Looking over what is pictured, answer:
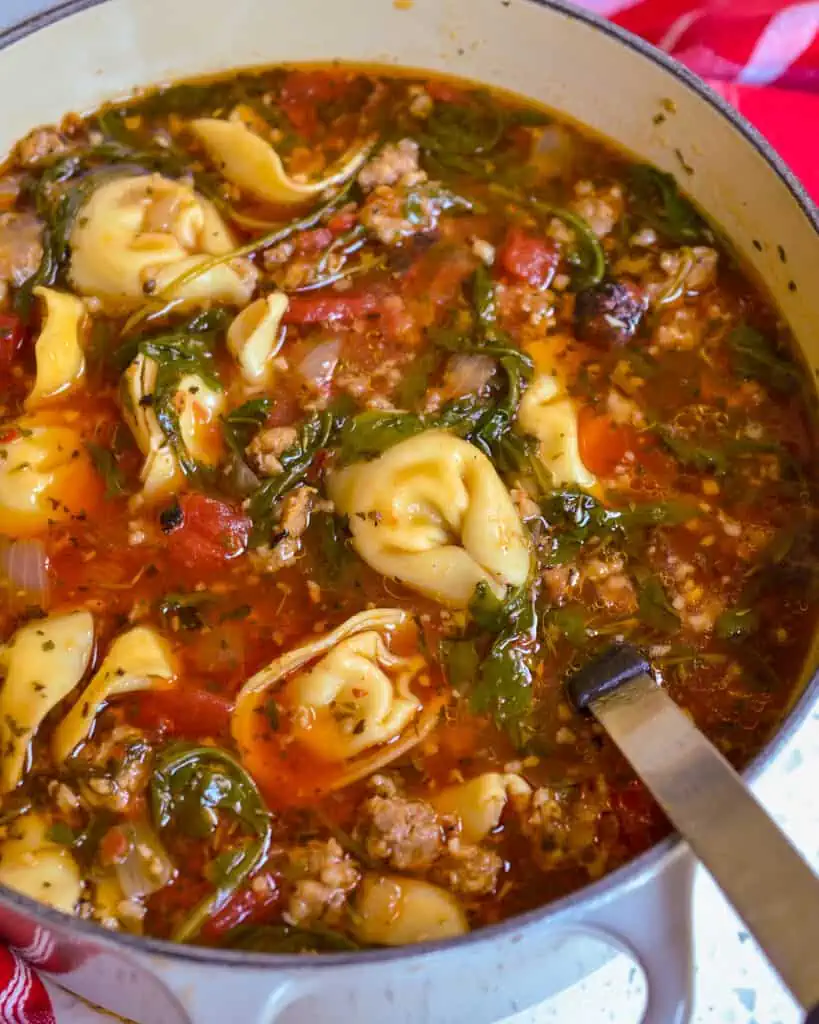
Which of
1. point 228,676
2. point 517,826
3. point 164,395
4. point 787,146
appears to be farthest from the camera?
point 787,146

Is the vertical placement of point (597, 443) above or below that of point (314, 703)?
above

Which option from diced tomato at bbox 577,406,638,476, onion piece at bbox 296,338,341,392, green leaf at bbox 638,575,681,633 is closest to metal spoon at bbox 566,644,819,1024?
green leaf at bbox 638,575,681,633

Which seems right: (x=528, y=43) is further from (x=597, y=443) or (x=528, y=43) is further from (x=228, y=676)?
(x=228, y=676)

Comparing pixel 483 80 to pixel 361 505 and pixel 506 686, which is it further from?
pixel 506 686

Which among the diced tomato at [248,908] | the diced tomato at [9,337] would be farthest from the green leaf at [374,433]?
the diced tomato at [248,908]

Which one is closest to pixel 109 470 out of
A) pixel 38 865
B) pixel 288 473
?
pixel 288 473

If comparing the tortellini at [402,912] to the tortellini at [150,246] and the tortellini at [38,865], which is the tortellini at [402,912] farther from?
the tortellini at [150,246]

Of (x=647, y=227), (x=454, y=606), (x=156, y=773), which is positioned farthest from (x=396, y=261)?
(x=156, y=773)
